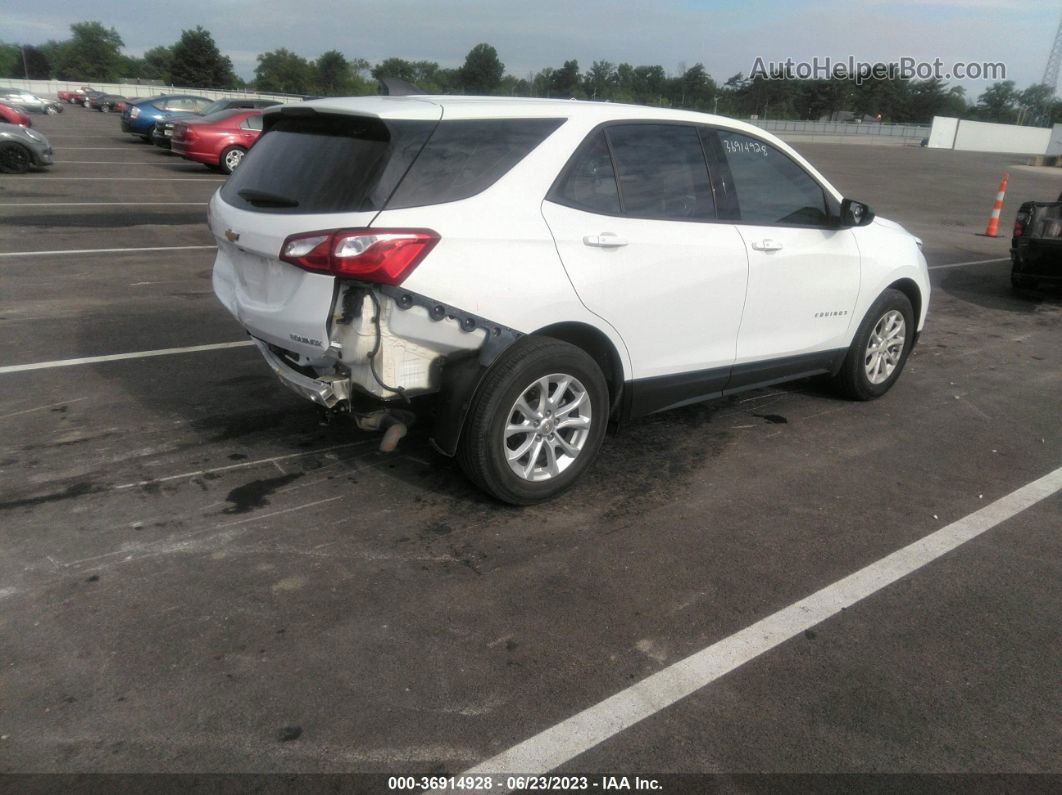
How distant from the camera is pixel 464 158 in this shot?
3891 millimetres

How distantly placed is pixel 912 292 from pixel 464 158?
3.80m

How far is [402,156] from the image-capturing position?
3.77 metres

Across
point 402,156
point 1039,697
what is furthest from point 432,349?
point 1039,697

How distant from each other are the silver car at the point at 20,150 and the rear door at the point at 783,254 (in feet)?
56.0

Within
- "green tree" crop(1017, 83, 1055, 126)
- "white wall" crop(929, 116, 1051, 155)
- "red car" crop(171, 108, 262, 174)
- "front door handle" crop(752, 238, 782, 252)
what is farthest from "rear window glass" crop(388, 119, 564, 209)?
"green tree" crop(1017, 83, 1055, 126)

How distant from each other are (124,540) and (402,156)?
6.74ft

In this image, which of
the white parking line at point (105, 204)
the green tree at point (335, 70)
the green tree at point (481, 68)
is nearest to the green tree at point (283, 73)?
the green tree at point (335, 70)

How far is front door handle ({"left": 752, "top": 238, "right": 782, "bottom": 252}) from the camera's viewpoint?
16.1ft

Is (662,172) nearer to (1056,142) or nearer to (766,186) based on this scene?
(766,186)

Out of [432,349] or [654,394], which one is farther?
[654,394]

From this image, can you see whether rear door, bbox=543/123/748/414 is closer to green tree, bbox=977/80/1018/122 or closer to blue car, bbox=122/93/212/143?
blue car, bbox=122/93/212/143

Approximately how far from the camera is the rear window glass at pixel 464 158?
12.3ft

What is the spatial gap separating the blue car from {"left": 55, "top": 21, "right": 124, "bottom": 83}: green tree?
10807 cm

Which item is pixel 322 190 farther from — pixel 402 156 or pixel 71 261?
pixel 71 261
